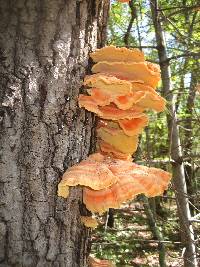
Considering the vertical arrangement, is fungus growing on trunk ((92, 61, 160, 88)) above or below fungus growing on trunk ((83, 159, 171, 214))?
above

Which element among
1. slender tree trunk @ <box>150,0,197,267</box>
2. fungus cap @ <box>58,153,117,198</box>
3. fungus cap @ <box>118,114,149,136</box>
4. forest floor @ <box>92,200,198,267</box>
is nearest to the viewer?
fungus cap @ <box>58,153,117,198</box>

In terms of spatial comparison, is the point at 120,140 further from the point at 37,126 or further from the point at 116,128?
the point at 37,126

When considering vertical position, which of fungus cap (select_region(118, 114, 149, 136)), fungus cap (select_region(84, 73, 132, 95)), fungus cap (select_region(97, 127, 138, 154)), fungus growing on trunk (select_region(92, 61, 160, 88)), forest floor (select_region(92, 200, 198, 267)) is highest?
fungus growing on trunk (select_region(92, 61, 160, 88))

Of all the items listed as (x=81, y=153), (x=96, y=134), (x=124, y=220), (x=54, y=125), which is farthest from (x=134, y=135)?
(x=124, y=220)

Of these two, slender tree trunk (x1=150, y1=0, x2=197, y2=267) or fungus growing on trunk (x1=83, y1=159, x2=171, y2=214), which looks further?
slender tree trunk (x1=150, y1=0, x2=197, y2=267)

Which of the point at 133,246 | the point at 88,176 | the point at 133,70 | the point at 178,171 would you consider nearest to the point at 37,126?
the point at 88,176

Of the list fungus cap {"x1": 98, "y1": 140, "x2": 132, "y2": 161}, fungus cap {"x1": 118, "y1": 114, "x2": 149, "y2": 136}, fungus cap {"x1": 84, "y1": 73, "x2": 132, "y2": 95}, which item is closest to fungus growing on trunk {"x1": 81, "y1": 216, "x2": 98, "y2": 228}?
fungus cap {"x1": 98, "y1": 140, "x2": 132, "y2": 161}

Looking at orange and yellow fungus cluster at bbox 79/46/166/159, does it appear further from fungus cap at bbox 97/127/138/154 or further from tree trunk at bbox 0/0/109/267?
tree trunk at bbox 0/0/109/267
